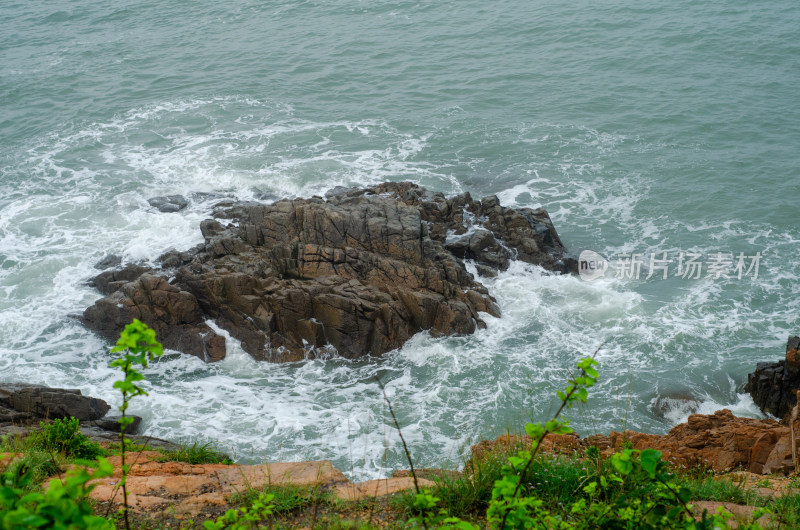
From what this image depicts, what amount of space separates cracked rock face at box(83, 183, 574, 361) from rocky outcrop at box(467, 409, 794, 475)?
8085mm

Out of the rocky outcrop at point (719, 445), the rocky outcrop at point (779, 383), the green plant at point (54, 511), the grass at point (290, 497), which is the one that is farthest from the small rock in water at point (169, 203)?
the green plant at point (54, 511)

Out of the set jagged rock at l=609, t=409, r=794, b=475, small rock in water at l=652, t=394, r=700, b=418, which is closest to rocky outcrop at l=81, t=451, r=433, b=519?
jagged rock at l=609, t=409, r=794, b=475

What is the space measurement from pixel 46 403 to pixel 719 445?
44.2 feet

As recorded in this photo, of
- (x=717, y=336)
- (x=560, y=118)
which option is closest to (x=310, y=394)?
(x=717, y=336)

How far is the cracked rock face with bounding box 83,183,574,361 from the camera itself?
Result: 1895 centimetres

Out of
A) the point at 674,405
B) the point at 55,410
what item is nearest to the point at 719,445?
the point at 674,405

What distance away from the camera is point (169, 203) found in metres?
26.4

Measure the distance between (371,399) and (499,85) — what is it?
78.4 ft

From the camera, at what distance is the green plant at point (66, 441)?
942 centimetres

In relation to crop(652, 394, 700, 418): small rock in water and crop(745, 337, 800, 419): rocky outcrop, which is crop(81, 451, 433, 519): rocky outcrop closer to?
crop(652, 394, 700, 418): small rock in water

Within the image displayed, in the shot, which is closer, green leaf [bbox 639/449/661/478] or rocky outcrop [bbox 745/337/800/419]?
green leaf [bbox 639/449/661/478]

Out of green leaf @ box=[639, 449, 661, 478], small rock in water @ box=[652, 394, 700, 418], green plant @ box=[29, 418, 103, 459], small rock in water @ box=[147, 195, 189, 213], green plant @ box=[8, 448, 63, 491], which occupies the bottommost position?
small rock in water @ box=[652, 394, 700, 418]

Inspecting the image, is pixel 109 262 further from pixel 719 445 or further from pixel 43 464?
pixel 719 445

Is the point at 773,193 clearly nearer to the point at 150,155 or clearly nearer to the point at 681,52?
the point at 681,52
